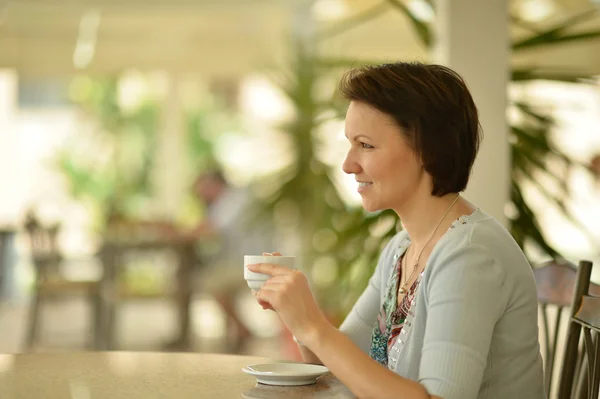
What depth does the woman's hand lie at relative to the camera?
4.07 ft

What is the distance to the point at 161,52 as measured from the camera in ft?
28.7

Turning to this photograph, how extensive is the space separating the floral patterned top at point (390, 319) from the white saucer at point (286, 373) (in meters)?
0.13

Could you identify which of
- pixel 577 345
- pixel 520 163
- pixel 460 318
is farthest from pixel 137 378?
pixel 520 163

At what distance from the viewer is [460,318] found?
125 centimetres

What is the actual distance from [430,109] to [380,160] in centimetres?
11

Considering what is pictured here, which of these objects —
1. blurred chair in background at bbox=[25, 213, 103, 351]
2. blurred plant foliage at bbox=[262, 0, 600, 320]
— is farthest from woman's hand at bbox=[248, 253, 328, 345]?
blurred chair in background at bbox=[25, 213, 103, 351]

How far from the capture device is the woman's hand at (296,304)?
4.07 ft

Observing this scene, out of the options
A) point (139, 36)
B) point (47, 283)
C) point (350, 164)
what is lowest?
point (47, 283)

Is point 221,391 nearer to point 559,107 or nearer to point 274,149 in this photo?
point 559,107

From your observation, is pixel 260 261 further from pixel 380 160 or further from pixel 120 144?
pixel 120 144

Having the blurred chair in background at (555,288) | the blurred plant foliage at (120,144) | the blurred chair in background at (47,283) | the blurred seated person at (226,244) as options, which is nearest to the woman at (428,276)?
the blurred chair in background at (555,288)

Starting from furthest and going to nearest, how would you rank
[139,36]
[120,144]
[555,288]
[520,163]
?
[120,144]
[139,36]
[520,163]
[555,288]

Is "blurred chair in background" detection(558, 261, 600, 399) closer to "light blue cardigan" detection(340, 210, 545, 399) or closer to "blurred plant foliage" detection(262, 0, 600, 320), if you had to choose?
"light blue cardigan" detection(340, 210, 545, 399)

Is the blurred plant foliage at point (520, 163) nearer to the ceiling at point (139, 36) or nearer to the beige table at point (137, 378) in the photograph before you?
the beige table at point (137, 378)
